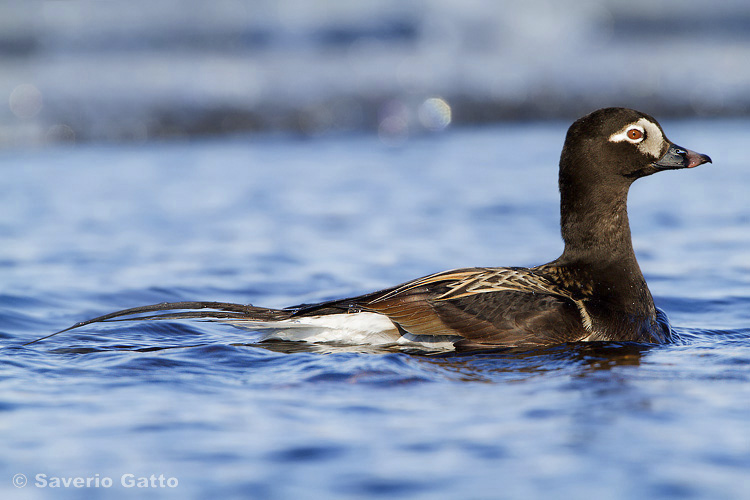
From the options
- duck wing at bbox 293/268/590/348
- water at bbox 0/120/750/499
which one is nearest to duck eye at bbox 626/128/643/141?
duck wing at bbox 293/268/590/348

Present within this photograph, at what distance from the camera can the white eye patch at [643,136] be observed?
655 centimetres

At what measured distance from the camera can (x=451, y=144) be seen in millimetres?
15953

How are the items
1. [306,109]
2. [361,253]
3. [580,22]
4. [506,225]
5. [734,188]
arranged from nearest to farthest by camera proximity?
[361,253] < [506,225] < [734,188] < [306,109] < [580,22]

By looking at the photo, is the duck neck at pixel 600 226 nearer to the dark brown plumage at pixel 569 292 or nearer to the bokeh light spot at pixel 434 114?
the dark brown plumage at pixel 569 292

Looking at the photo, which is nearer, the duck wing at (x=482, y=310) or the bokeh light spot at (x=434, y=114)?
the duck wing at (x=482, y=310)

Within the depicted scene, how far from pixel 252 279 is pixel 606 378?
412 centimetres

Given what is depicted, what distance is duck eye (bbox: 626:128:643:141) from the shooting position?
6.56 meters

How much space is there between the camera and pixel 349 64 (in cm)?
2102

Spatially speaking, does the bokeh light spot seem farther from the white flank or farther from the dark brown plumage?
the white flank

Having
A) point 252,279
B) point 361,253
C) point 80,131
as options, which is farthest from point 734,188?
point 80,131

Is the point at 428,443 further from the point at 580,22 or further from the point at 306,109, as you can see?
the point at 580,22

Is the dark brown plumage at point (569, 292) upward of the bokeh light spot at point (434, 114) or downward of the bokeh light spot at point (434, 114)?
downward

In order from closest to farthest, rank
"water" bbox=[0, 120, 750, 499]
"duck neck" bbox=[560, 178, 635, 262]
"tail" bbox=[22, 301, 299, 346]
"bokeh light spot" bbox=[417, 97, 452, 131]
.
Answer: "water" bbox=[0, 120, 750, 499]
"tail" bbox=[22, 301, 299, 346]
"duck neck" bbox=[560, 178, 635, 262]
"bokeh light spot" bbox=[417, 97, 452, 131]

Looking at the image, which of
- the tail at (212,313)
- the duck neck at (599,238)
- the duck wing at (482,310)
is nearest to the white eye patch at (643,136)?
the duck neck at (599,238)
